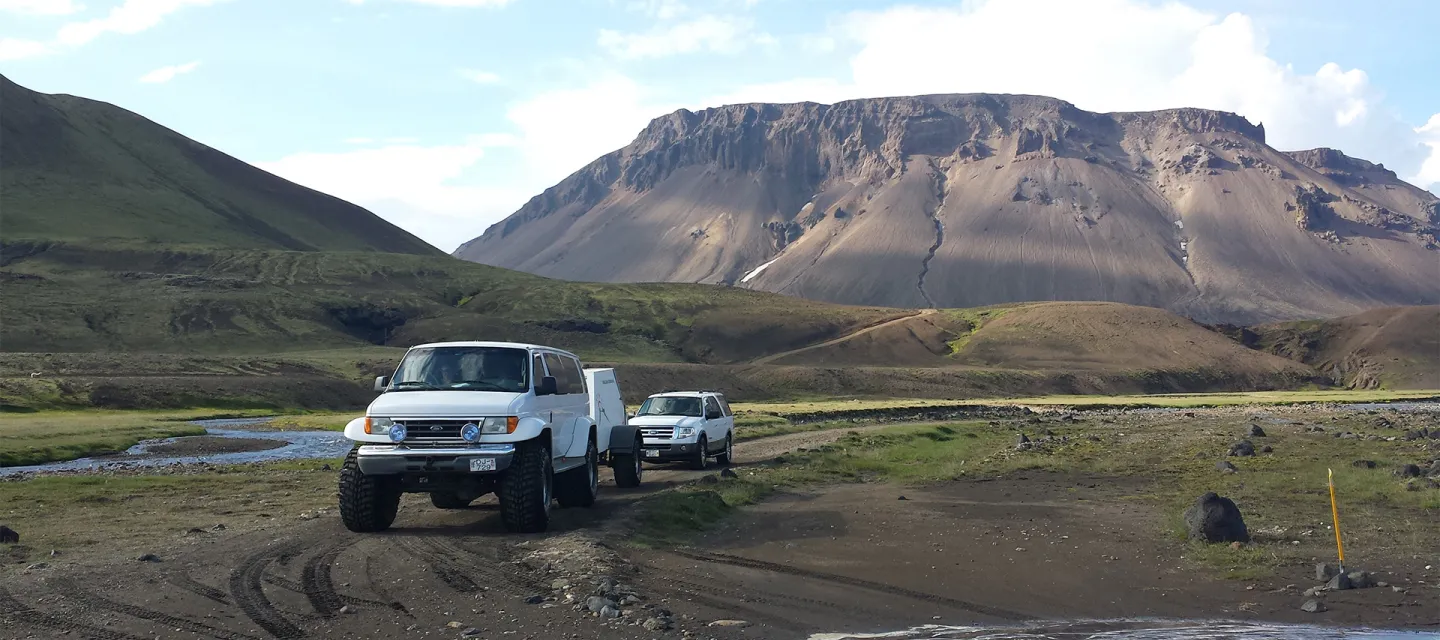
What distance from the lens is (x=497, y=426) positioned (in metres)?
17.1

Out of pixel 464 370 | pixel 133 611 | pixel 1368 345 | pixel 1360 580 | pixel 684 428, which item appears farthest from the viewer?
pixel 1368 345

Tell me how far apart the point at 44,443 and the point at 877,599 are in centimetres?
4090

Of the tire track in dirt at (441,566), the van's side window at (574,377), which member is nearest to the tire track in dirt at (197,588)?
the tire track in dirt at (441,566)

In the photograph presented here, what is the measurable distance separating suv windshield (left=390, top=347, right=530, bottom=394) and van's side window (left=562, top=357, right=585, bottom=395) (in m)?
1.90

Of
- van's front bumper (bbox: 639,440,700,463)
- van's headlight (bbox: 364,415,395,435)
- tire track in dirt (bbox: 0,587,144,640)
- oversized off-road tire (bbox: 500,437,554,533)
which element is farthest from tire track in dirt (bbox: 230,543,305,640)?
van's front bumper (bbox: 639,440,700,463)

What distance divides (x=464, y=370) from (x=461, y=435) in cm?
167

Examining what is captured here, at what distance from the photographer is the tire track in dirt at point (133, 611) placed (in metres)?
11.3

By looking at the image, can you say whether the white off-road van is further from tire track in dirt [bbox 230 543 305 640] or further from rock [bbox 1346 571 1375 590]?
rock [bbox 1346 571 1375 590]

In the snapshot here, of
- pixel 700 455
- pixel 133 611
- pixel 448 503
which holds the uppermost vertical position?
pixel 133 611

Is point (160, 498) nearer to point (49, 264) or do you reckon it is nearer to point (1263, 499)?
point (1263, 499)

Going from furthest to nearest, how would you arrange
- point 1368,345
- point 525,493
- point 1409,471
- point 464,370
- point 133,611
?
point 1368,345, point 1409,471, point 464,370, point 525,493, point 133,611

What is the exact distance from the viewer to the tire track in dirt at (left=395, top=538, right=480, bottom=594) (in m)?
13.6

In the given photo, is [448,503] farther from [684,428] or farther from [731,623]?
[731,623]

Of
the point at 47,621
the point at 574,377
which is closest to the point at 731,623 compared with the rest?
the point at 47,621
